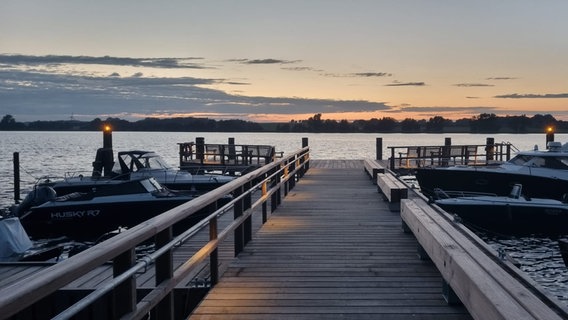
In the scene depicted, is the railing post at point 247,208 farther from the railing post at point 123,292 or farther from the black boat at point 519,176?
the black boat at point 519,176

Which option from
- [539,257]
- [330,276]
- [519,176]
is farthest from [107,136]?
[330,276]

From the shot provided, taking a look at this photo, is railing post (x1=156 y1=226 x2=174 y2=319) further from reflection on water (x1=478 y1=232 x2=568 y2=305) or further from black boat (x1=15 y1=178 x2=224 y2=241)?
black boat (x1=15 y1=178 x2=224 y2=241)

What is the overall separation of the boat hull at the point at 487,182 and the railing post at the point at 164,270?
54.2 feet

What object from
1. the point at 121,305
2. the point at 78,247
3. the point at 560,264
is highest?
the point at 121,305

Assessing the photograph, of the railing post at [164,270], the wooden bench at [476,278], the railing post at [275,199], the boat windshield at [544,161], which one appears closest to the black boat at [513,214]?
the boat windshield at [544,161]

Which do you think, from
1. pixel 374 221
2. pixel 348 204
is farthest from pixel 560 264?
pixel 374 221

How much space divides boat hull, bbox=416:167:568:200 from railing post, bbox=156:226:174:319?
1651 centimetres

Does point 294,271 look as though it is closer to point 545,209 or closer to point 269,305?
point 269,305

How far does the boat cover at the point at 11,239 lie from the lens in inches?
442

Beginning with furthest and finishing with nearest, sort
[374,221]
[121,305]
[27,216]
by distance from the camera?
1. [27,216]
2. [374,221]
3. [121,305]

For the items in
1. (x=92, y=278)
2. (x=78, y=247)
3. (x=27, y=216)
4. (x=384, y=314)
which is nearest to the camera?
(x=384, y=314)

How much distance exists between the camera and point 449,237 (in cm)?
557

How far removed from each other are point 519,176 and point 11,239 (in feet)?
48.6

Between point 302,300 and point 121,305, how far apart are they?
2488 mm
